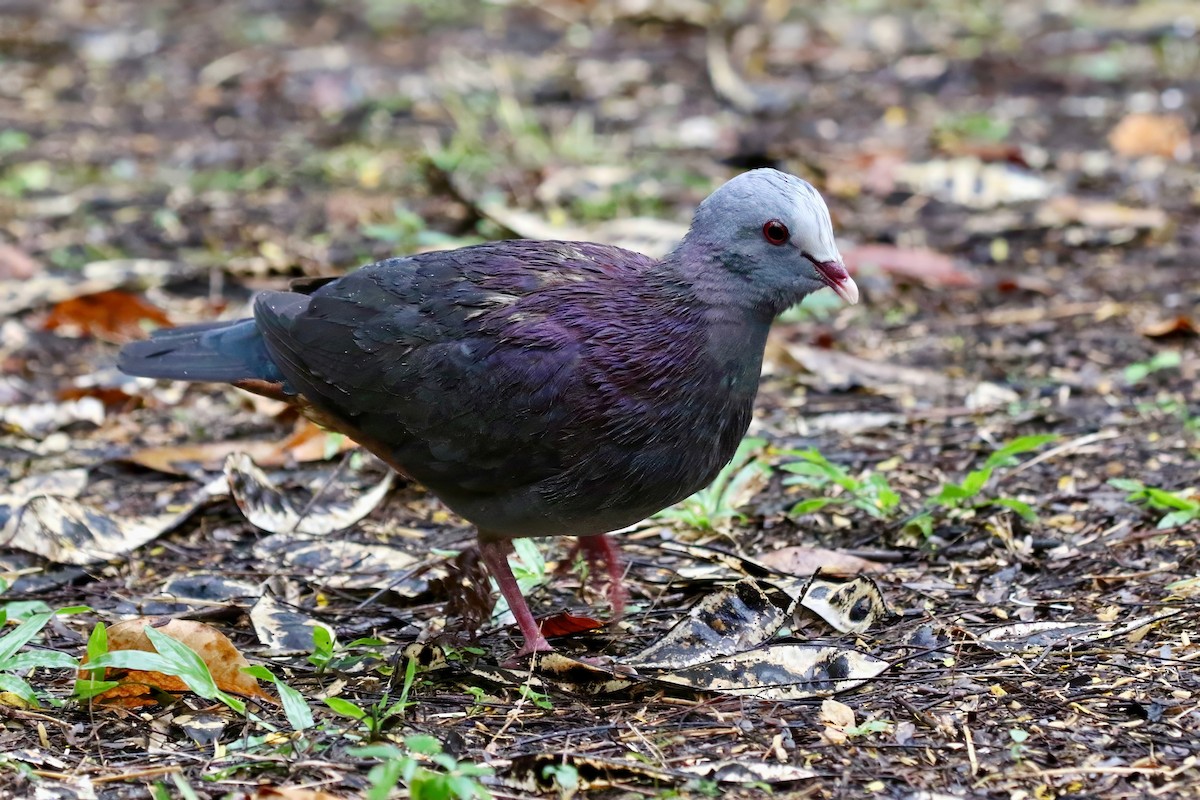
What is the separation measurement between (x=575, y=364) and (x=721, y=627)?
0.76 m

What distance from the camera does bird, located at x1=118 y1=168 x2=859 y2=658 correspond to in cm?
362

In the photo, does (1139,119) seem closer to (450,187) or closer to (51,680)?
(450,187)

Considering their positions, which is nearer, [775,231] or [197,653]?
[197,653]

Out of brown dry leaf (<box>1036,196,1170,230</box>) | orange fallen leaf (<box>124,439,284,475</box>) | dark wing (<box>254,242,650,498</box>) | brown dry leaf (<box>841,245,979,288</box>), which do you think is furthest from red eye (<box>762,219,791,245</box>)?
brown dry leaf (<box>1036,196,1170,230</box>)

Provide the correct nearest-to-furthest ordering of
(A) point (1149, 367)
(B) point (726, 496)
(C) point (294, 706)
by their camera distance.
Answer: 1. (C) point (294, 706)
2. (B) point (726, 496)
3. (A) point (1149, 367)

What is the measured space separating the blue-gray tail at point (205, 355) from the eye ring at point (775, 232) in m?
1.52

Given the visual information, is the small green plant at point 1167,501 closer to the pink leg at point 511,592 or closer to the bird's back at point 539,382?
the bird's back at point 539,382

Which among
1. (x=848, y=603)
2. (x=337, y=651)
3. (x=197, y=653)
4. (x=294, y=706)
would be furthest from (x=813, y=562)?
(x=197, y=653)

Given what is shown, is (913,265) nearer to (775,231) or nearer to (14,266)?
(775,231)

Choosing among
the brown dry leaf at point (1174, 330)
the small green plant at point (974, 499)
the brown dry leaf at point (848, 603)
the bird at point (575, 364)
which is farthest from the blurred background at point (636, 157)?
the bird at point (575, 364)

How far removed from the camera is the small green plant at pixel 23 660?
3354 mm

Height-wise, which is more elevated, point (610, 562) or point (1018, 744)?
point (1018, 744)

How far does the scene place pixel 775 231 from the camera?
363cm

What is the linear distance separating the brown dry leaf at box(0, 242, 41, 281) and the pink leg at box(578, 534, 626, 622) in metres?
3.95
